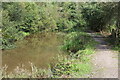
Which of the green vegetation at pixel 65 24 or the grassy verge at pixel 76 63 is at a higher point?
the green vegetation at pixel 65 24

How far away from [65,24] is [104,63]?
1109cm

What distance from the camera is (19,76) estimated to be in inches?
263

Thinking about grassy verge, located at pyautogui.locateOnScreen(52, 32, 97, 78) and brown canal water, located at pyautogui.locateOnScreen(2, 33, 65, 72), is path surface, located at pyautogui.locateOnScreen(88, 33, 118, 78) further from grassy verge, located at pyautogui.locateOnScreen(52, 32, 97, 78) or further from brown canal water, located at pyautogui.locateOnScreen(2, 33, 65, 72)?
brown canal water, located at pyautogui.locateOnScreen(2, 33, 65, 72)

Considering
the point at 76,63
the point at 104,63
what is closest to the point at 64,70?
the point at 76,63

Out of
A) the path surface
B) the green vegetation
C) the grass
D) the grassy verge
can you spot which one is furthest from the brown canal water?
the path surface

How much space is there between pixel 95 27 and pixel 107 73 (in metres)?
11.4

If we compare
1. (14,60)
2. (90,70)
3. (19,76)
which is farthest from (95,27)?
(19,76)

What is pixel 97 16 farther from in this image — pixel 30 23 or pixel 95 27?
pixel 30 23

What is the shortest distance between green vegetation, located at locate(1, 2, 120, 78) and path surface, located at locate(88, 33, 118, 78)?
368mm

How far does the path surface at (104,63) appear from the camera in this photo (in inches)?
264

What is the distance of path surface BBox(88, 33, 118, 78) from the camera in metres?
6.70

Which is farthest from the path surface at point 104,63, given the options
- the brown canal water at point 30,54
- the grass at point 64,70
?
the brown canal water at point 30,54

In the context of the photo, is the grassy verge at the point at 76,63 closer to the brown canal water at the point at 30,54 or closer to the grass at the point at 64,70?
the grass at the point at 64,70

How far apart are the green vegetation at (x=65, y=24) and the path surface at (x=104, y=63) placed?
37 centimetres
